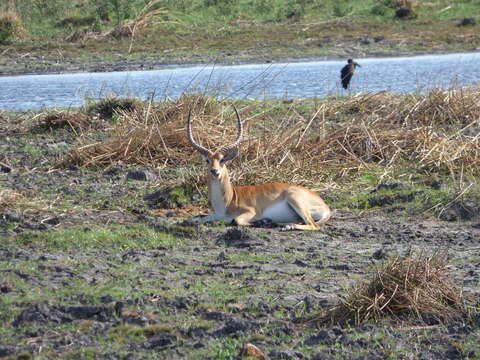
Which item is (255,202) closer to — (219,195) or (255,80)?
(219,195)

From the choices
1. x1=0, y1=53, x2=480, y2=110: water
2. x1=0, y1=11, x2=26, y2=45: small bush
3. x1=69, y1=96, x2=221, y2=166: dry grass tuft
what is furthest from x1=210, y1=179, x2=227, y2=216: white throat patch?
x1=0, y1=11, x2=26, y2=45: small bush

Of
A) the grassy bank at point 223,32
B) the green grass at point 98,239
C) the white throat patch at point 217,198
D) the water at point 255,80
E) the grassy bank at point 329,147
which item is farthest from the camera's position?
the grassy bank at point 223,32

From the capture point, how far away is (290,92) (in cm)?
1973

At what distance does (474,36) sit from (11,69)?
15.7 metres

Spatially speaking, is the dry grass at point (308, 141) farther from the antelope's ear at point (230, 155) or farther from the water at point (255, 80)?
the water at point (255, 80)

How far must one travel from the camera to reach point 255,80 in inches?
787

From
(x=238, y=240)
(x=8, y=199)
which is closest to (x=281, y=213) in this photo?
(x=238, y=240)

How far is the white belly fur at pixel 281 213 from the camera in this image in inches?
363

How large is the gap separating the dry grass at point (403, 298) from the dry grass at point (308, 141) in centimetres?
453

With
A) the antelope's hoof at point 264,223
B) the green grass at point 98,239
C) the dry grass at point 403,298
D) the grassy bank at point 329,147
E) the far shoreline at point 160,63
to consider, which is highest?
the dry grass at point 403,298

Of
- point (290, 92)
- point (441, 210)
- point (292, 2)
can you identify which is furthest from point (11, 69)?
point (441, 210)

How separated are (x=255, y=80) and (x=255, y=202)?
10956 mm

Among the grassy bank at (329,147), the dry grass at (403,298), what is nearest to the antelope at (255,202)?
the grassy bank at (329,147)

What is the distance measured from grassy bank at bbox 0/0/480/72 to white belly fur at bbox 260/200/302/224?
16.8m
